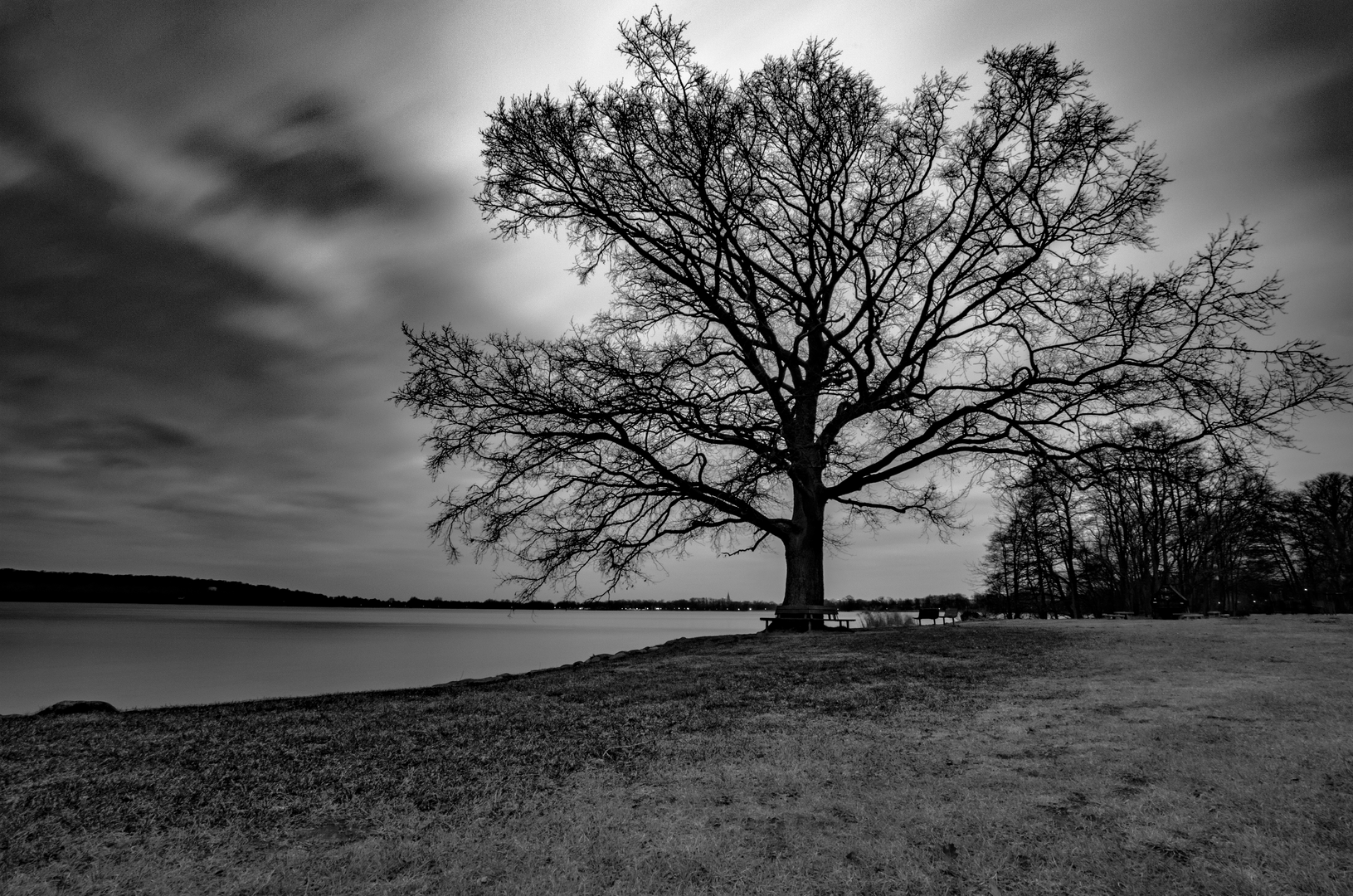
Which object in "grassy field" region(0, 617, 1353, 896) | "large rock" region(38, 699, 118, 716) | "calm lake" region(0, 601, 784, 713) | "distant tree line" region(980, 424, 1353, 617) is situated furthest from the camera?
"distant tree line" region(980, 424, 1353, 617)

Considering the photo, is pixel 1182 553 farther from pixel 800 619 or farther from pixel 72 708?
pixel 72 708

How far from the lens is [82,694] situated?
53.9 feet

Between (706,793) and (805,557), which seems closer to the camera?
(706,793)

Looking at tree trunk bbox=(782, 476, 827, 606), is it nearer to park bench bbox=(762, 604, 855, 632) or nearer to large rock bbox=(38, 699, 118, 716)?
park bench bbox=(762, 604, 855, 632)

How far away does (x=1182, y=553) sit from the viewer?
3797cm

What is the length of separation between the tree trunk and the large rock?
13677 mm

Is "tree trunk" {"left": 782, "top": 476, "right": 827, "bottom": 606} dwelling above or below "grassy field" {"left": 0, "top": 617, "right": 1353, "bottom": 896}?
above

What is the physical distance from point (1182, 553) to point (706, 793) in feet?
137

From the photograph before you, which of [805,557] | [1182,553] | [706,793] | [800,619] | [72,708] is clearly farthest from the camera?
[1182,553]

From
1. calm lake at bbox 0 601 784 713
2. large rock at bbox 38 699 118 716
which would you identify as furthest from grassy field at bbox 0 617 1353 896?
calm lake at bbox 0 601 784 713

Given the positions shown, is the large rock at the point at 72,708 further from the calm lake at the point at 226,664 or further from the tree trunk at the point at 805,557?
the tree trunk at the point at 805,557

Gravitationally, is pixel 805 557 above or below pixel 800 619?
above

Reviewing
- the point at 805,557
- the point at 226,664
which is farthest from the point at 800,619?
the point at 226,664

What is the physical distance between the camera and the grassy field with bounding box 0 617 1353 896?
3695mm
